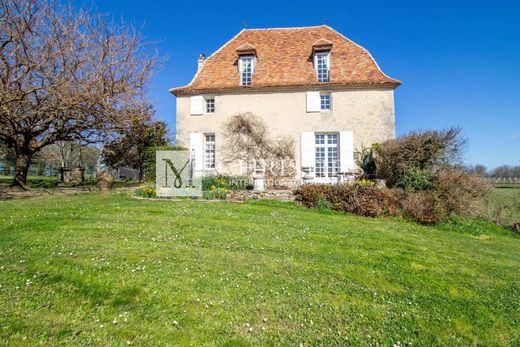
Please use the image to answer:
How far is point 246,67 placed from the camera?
15.9 m

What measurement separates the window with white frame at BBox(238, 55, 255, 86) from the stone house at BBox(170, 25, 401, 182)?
0.17 ft

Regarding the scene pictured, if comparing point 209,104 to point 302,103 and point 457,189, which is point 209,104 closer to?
point 302,103

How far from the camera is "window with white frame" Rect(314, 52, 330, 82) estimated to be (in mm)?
15352

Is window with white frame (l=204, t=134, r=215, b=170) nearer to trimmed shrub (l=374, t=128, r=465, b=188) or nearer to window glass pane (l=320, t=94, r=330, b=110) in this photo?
window glass pane (l=320, t=94, r=330, b=110)

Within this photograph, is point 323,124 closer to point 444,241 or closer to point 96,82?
point 444,241

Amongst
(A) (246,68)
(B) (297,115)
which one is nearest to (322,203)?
(B) (297,115)

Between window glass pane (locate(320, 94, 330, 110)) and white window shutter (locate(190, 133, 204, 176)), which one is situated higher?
window glass pane (locate(320, 94, 330, 110))

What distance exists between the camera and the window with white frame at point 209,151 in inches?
617

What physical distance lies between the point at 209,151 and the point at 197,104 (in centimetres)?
262

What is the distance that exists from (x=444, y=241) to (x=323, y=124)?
9472 mm

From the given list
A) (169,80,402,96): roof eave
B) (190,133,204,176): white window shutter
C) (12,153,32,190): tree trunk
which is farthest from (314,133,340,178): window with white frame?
(12,153,32,190): tree trunk

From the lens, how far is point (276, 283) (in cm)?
351

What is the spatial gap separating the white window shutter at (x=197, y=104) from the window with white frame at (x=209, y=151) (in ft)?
4.53

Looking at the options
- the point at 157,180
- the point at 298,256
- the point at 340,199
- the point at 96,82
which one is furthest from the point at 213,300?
the point at 96,82
